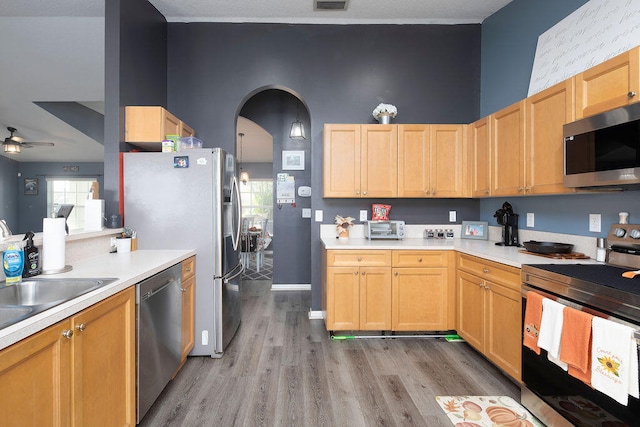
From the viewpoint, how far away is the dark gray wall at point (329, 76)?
3.35 m

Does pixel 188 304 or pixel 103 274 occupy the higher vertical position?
pixel 103 274

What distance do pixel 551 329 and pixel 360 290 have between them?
4.92 feet

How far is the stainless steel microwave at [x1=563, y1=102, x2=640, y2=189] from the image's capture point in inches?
61.2

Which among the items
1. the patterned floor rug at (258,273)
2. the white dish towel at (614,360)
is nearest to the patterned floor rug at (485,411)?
the white dish towel at (614,360)

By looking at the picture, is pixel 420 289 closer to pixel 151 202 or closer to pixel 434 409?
pixel 434 409

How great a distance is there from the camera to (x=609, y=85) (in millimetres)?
1718

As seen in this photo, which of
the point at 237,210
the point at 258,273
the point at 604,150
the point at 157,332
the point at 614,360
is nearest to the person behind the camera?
the point at 614,360

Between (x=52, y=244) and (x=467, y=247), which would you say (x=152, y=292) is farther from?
(x=467, y=247)

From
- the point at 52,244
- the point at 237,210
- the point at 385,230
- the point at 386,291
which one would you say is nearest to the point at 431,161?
the point at 385,230

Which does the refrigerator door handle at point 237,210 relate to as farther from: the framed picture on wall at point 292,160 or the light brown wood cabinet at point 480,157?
the light brown wood cabinet at point 480,157

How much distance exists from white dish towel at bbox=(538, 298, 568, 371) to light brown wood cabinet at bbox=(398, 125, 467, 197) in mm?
1655

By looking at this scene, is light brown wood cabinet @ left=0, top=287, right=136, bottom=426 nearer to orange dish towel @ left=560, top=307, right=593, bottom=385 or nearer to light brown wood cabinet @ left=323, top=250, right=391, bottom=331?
light brown wood cabinet @ left=323, top=250, right=391, bottom=331

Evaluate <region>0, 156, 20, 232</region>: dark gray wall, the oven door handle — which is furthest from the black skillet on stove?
<region>0, 156, 20, 232</region>: dark gray wall

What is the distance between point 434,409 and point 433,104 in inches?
118
